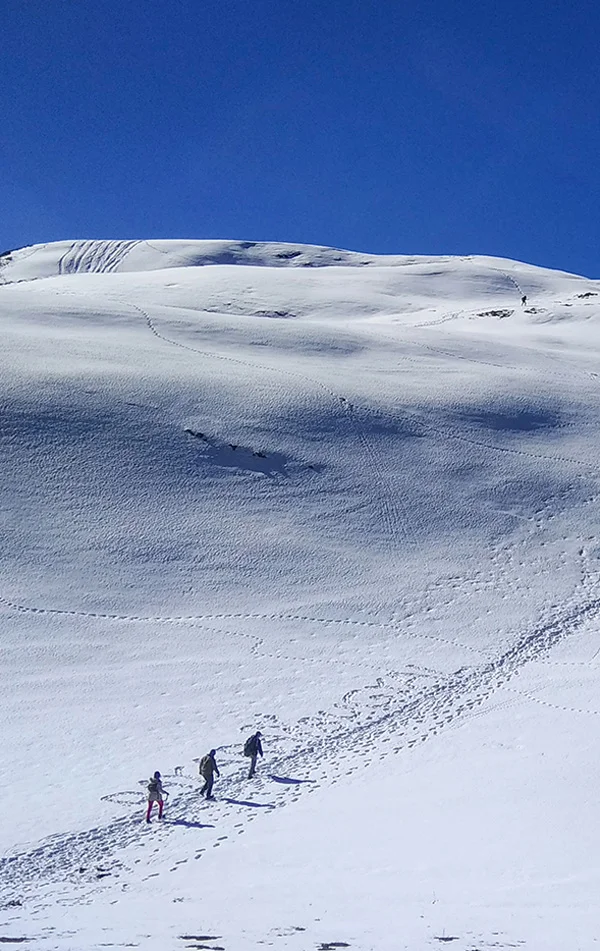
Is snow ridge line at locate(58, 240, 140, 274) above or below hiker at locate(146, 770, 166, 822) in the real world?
above

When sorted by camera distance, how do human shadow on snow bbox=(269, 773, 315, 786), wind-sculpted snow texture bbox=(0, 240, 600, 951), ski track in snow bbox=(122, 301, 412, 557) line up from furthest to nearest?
ski track in snow bbox=(122, 301, 412, 557) < human shadow on snow bbox=(269, 773, 315, 786) < wind-sculpted snow texture bbox=(0, 240, 600, 951)

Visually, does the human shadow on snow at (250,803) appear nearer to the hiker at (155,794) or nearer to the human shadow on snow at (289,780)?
the human shadow on snow at (289,780)

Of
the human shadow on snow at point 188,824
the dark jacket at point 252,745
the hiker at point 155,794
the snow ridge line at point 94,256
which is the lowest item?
the human shadow on snow at point 188,824

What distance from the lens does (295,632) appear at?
904 inches

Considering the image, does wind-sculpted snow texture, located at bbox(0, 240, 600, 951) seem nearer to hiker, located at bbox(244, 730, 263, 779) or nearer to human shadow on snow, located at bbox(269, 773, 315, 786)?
human shadow on snow, located at bbox(269, 773, 315, 786)

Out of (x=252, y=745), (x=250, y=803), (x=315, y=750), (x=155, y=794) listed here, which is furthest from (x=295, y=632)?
(x=155, y=794)

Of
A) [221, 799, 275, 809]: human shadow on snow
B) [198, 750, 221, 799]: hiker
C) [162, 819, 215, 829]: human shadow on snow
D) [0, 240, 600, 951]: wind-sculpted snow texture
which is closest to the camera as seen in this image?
[0, 240, 600, 951]: wind-sculpted snow texture

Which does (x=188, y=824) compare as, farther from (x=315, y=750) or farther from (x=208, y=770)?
(x=315, y=750)

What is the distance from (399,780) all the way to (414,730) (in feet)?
8.56

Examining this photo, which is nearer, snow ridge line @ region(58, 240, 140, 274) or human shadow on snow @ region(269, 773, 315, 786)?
human shadow on snow @ region(269, 773, 315, 786)

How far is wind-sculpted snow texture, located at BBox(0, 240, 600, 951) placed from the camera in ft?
36.6

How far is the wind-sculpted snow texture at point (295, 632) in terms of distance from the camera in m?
11.1

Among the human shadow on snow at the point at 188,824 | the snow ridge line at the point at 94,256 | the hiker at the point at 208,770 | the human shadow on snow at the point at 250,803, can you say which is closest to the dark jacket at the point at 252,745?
the hiker at the point at 208,770

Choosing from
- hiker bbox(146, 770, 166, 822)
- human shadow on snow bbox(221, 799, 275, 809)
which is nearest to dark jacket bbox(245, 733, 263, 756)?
human shadow on snow bbox(221, 799, 275, 809)
